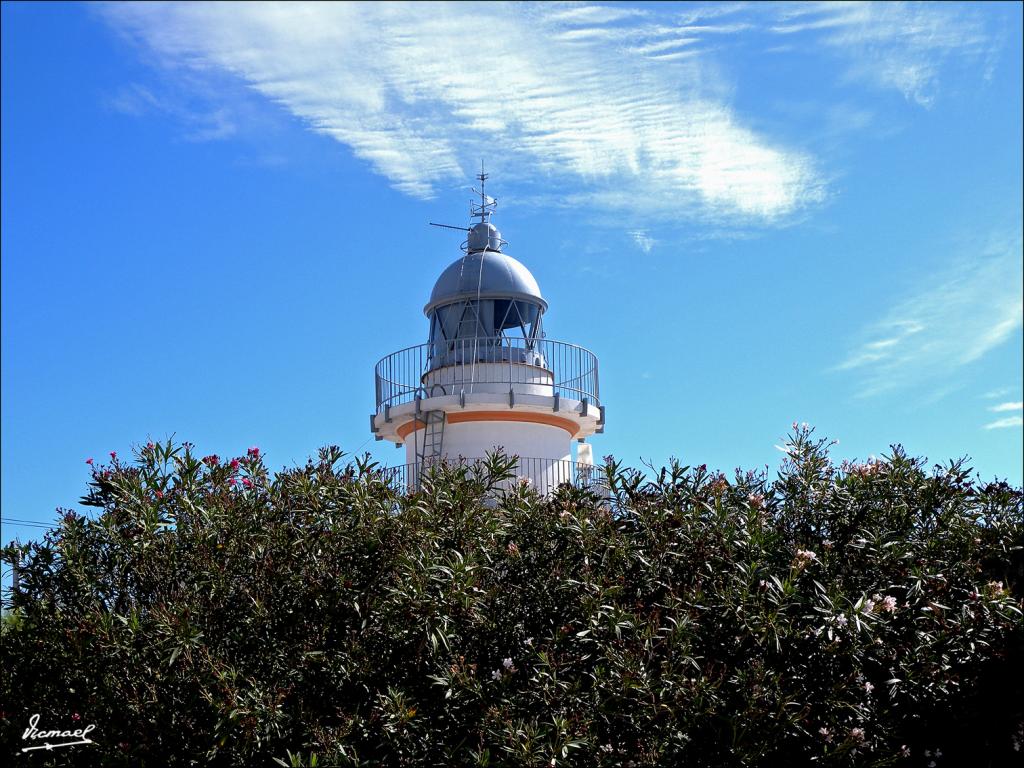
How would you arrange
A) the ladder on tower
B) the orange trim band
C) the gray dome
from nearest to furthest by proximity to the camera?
1. the ladder on tower
2. the orange trim band
3. the gray dome

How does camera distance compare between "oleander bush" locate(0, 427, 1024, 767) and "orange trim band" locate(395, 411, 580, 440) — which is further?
"orange trim band" locate(395, 411, 580, 440)

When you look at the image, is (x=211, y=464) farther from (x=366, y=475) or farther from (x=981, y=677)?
(x=981, y=677)

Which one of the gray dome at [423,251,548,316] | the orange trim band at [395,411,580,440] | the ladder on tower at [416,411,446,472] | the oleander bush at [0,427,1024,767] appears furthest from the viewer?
the gray dome at [423,251,548,316]

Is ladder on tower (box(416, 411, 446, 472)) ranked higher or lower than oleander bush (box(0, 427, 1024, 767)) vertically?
higher

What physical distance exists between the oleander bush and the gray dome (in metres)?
10.3

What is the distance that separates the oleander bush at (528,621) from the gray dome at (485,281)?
10345mm

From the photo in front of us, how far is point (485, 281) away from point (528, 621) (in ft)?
38.9

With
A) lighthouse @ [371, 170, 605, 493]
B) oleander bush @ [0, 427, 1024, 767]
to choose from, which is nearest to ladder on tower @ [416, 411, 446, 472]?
lighthouse @ [371, 170, 605, 493]

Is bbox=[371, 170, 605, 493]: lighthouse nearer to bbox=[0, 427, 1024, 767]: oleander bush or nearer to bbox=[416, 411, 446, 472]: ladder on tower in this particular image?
bbox=[416, 411, 446, 472]: ladder on tower

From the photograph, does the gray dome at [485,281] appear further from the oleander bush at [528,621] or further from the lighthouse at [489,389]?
the oleander bush at [528,621]

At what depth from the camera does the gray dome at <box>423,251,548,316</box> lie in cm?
1902

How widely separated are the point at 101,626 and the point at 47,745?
62.1 inches

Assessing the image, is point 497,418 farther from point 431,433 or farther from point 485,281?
point 485,281

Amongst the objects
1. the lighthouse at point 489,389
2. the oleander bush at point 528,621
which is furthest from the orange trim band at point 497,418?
the oleander bush at point 528,621
